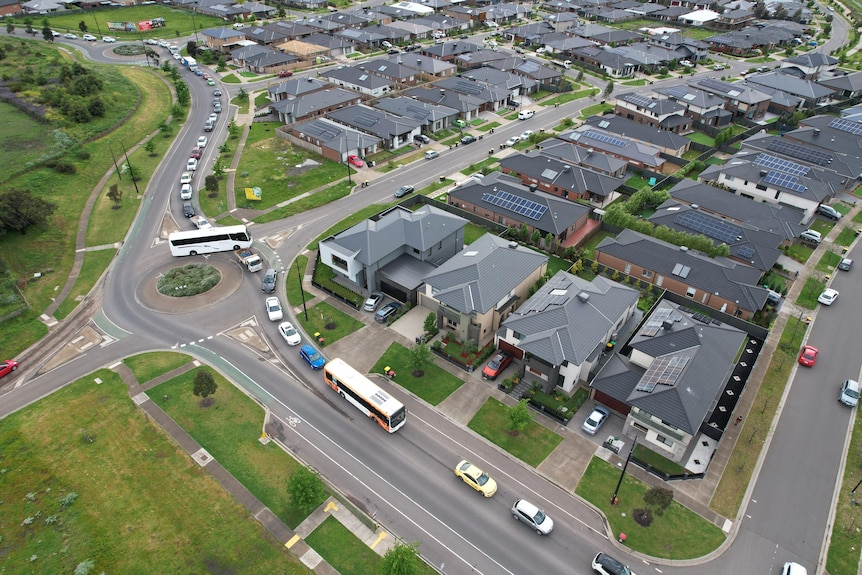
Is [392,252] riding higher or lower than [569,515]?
higher

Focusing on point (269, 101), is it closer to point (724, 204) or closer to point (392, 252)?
point (392, 252)

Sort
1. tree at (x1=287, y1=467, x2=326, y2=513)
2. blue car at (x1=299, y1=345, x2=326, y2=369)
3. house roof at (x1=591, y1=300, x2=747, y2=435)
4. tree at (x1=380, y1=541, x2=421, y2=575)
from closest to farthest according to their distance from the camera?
tree at (x1=380, y1=541, x2=421, y2=575) → tree at (x1=287, y1=467, x2=326, y2=513) → house roof at (x1=591, y1=300, x2=747, y2=435) → blue car at (x1=299, y1=345, x2=326, y2=369)

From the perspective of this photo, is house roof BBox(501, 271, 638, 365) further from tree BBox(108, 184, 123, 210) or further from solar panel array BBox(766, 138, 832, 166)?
tree BBox(108, 184, 123, 210)

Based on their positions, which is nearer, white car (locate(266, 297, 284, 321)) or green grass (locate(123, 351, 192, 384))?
green grass (locate(123, 351, 192, 384))

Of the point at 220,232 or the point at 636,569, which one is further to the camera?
the point at 220,232

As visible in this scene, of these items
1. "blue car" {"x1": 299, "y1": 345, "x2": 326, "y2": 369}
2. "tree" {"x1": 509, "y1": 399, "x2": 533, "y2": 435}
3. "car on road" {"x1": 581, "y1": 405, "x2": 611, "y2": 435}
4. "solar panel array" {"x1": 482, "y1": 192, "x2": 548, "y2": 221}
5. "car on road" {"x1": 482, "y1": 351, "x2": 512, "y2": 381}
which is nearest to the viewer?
"tree" {"x1": 509, "y1": 399, "x2": 533, "y2": 435}

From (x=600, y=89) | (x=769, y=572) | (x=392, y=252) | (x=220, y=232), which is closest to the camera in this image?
(x=769, y=572)

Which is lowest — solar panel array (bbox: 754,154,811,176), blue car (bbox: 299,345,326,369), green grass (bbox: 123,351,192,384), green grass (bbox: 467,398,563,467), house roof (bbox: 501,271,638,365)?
green grass (bbox: 467,398,563,467)

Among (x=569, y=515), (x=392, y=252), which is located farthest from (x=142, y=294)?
(x=569, y=515)

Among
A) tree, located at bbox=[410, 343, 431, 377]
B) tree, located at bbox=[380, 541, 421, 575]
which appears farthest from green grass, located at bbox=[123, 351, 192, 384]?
tree, located at bbox=[380, 541, 421, 575]
